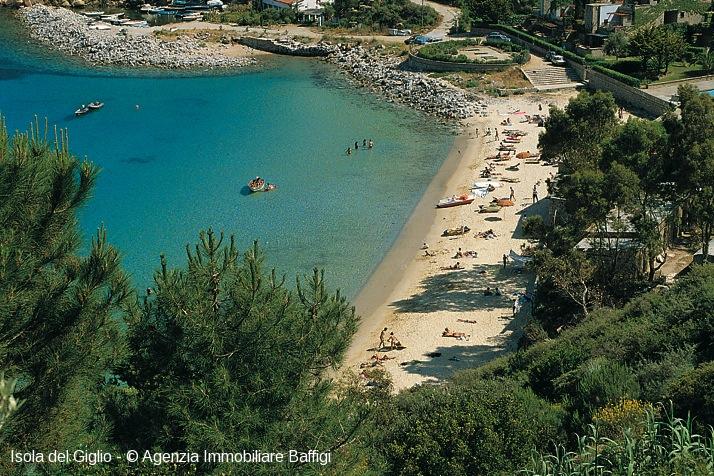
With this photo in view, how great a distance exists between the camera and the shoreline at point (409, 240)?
1176 inches

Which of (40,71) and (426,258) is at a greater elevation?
(40,71)

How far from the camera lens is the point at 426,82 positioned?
62.2 metres

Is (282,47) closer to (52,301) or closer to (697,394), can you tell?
(697,394)

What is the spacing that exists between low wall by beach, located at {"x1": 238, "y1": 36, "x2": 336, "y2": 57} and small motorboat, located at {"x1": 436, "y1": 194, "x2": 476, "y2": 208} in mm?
38327

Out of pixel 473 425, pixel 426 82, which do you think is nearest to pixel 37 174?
pixel 473 425

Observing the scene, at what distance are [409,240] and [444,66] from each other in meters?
30.6

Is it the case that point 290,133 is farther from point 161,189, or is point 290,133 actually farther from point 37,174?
point 37,174

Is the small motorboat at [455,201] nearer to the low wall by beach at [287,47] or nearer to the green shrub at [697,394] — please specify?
the green shrub at [697,394]

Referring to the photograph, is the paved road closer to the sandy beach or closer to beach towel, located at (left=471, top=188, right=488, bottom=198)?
the sandy beach

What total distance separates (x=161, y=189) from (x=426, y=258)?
670 inches

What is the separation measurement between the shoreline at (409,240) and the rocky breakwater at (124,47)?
32.2 m

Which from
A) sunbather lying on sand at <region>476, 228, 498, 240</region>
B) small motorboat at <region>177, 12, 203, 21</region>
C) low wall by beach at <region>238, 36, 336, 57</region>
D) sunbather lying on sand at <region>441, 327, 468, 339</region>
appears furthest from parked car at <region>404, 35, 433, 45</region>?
sunbather lying on sand at <region>441, 327, 468, 339</region>

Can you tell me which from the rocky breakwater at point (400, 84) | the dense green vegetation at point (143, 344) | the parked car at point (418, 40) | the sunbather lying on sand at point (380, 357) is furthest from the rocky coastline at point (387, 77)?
the dense green vegetation at point (143, 344)

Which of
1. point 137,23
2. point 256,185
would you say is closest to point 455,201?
point 256,185
